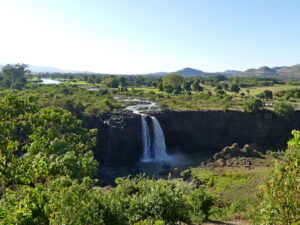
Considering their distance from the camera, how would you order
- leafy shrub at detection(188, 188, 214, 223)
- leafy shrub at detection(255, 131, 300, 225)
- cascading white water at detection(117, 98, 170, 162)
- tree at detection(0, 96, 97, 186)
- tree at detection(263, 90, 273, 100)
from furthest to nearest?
tree at detection(263, 90, 273, 100) < cascading white water at detection(117, 98, 170, 162) < leafy shrub at detection(188, 188, 214, 223) < tree at detection(0, 96, 97, 186) < leafy shrub at detection(255, 131, 300, 225)

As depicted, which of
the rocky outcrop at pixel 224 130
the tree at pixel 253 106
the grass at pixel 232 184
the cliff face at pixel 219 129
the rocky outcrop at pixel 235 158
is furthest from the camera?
the rocky outcrop at pixel 224 130

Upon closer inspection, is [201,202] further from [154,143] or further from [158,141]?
[158,141]

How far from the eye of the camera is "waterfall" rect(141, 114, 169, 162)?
45.6 meters

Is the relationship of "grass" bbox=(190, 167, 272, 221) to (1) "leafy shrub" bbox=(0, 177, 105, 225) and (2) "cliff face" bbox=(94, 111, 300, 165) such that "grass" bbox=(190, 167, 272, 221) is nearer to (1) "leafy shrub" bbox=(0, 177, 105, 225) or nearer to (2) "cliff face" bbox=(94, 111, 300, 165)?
(2) "cliff face" bbox=(94, 111, 300, 165)

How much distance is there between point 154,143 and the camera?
46.8 metres

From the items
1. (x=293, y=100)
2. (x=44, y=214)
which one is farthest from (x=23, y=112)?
(x=293, y=100)

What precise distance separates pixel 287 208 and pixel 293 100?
2736 inches

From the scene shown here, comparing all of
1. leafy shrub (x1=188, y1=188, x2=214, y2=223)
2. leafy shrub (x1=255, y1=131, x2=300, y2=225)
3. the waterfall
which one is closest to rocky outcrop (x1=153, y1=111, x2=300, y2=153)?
the waterfall

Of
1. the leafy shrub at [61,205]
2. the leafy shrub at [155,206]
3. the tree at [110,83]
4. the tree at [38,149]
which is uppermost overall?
the tree at [110,83]

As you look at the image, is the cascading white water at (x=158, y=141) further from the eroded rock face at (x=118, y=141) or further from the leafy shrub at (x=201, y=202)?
the leafy shrub at (x=201, y=202)

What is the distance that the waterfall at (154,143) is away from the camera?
1796 inches

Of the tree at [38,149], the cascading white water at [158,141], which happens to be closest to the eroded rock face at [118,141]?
the cascading white water at [158,141]

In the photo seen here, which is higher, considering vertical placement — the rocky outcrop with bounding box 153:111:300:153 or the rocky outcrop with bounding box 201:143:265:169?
the rocky outcrop with bounding box 153:111:300:153

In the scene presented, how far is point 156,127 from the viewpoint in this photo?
47.2m
